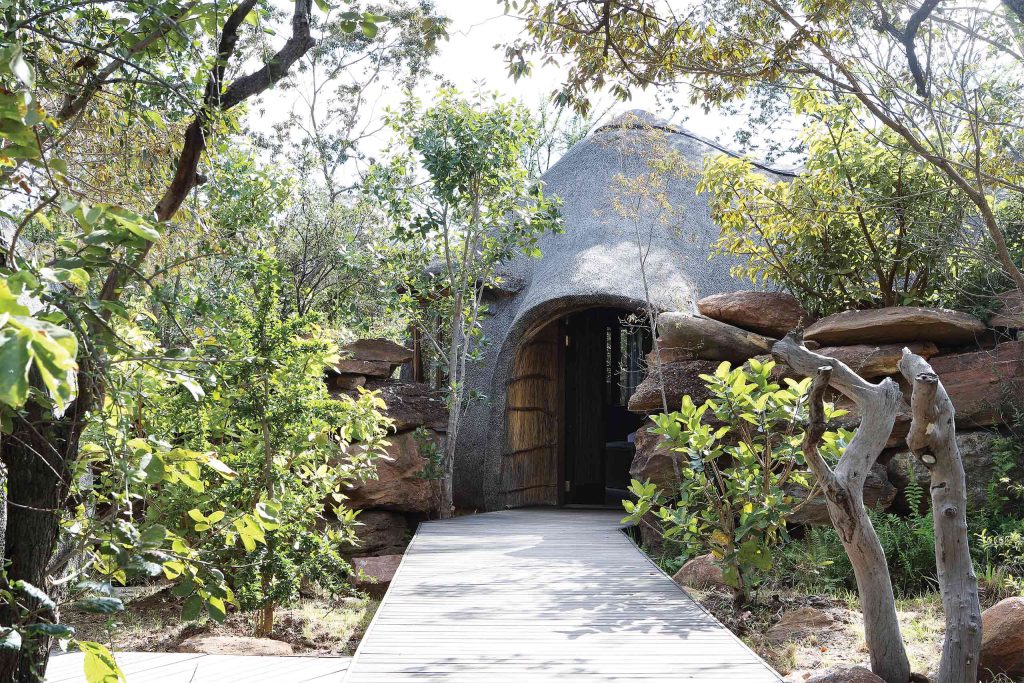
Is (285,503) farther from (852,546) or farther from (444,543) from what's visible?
(852,546)

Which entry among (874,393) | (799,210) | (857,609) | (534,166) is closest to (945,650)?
(874,393)

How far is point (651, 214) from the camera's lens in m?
9.51

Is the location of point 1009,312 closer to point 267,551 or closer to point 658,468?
point 658,468

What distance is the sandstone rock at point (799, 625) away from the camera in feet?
14.1

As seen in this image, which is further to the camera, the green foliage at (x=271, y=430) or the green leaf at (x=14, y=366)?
the green foliage at (x=271, y=430)

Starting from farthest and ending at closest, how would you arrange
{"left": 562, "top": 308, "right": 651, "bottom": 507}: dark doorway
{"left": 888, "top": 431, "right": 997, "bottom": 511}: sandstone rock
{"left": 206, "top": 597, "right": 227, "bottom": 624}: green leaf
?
{"left": 562, "top": 308, "right": 651, "bottom": 507}: dark doorway
{"left": 888, "top": 431, "right": 997, "bottom": 511}: sandstone rock
{"left": 206, "top": 597, "right": 227, "bottom": 624}: green leaf

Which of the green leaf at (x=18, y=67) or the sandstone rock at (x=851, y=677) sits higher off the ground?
the green leaf at (x=18, y=67)

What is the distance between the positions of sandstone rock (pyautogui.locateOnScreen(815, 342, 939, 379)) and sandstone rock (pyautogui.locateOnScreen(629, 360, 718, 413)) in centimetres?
104

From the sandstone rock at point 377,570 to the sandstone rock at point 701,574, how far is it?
1.99 meters

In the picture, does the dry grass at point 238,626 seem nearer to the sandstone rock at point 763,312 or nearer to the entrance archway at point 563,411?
the sandstone rock at point 763,312

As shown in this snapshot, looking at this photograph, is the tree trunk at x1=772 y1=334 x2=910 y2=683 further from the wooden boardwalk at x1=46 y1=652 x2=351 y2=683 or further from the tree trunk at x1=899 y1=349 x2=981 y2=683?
the wooden boardwalk at x1=46 y1=652 x2=351 y2=683

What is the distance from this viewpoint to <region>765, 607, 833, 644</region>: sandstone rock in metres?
4.30

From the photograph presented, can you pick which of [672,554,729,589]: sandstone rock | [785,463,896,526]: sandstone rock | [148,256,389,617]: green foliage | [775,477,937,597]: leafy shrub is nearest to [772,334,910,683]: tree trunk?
[775,477,937,597]: leafy shrub

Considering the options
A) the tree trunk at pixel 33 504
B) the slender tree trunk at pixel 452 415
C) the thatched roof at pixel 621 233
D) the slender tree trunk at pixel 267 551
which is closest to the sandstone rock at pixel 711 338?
the thatched roof at pixel 621 233
